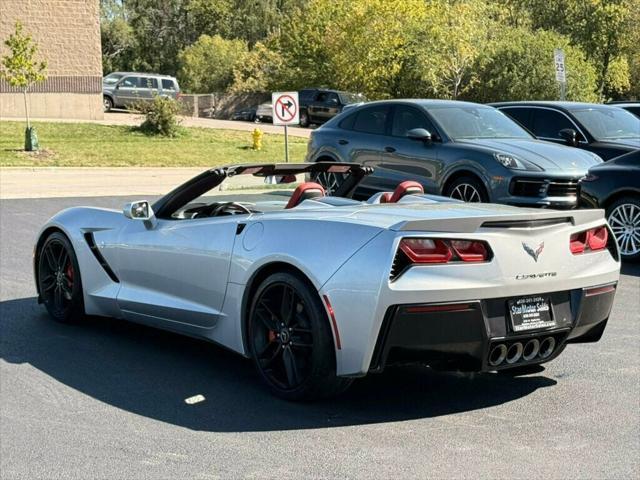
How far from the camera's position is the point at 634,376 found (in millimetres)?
5844

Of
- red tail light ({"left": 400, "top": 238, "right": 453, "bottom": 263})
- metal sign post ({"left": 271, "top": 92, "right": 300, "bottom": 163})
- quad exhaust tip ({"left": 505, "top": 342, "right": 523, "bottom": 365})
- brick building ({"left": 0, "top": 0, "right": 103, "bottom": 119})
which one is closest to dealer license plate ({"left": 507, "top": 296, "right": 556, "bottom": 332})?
quad exhaust tip ({"left": 505, "top": 342, "right": 523, "bottom": 365})

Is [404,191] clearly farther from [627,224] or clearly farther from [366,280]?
[627,224]

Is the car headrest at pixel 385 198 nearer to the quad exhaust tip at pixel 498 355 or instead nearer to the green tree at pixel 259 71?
the quad exhaust tip at pixel 498 355

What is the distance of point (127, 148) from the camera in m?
27.8

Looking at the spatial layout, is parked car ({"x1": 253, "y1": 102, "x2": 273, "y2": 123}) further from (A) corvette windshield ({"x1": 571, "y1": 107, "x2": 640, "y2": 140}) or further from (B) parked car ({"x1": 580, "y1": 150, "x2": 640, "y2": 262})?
(B) parked car ({"x1": 580, "y1": 150, "x2": 640, "y2": 262})

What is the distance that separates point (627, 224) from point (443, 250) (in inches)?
243

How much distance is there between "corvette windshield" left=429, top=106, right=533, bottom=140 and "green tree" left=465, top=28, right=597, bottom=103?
Result: 2888cm

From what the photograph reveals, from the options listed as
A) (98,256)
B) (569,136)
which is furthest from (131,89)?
(98,256)

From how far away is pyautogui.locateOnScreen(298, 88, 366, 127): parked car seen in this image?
43.8 m

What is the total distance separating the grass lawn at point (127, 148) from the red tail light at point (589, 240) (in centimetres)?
2041

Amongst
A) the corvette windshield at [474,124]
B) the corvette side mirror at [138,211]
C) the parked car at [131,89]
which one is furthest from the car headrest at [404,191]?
the parked car at [131,89]

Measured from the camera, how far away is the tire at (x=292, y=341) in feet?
16.3

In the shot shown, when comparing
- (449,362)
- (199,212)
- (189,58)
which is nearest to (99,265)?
(199,212)

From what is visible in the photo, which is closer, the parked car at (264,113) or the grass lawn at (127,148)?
the grass lawn at (127,148)
